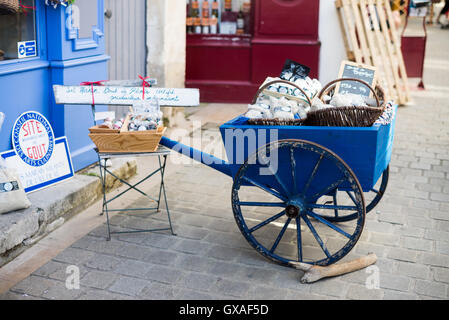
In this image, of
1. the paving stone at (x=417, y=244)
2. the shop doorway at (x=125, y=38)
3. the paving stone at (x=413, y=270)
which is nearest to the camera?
the paving stone at (x=413, y=270)

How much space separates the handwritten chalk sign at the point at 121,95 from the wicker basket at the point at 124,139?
29 centimetres

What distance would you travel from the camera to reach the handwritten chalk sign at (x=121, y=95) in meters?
4.34

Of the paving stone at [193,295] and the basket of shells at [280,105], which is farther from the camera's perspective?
the basket of shells at [280,105]

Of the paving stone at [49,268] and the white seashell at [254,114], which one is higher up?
the white seashell at [254,114]

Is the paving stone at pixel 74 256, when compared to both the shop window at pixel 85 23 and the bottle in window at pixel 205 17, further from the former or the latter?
the bottle in window at pixel 205 17

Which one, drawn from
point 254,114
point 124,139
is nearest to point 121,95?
point 124,139

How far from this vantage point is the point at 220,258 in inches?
159

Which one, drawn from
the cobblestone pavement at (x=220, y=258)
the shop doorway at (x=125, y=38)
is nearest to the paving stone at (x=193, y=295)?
the cobblestone pavement at (x=220, y=258)

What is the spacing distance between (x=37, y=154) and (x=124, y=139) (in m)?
1.00

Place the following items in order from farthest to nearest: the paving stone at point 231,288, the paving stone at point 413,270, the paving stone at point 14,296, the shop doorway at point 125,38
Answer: the shop doorway at point 125,38 < the paving stone at point 413,270 < the paving stone at point 231,288 < the paving stone at point 14,296

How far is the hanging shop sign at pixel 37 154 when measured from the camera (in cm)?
452

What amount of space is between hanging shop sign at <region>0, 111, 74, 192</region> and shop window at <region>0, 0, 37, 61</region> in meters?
0.48

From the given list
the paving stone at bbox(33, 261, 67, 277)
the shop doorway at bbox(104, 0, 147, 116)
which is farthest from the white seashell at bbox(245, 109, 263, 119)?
the shop doorway at bbox(104, 0, 147, 116)

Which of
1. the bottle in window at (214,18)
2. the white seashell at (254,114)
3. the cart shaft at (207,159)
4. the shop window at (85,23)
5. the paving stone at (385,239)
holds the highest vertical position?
the bottle in window at (214,18)
